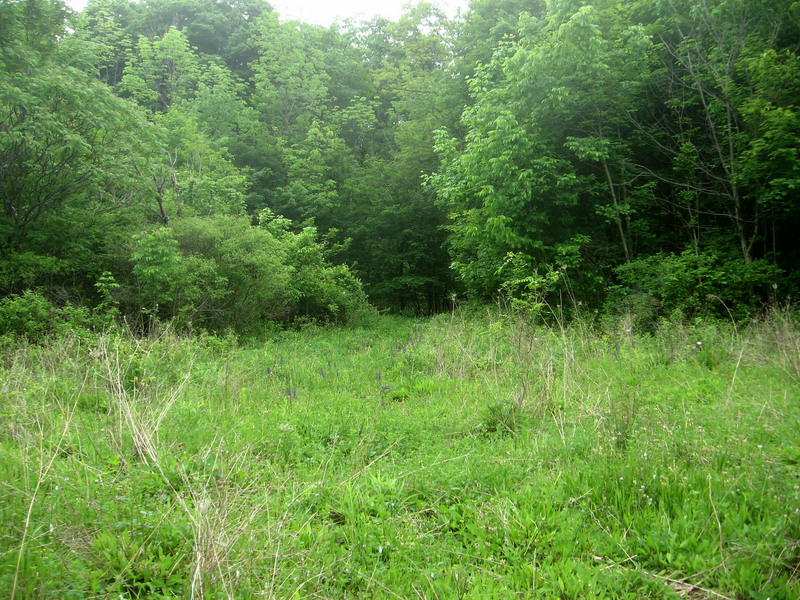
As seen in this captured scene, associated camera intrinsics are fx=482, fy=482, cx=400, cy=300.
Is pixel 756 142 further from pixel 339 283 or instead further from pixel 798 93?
pixel 339 283

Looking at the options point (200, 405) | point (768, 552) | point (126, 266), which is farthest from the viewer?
point (126, 266)

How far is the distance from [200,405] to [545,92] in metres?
11.7

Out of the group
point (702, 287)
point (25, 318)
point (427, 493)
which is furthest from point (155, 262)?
point (702, 287)

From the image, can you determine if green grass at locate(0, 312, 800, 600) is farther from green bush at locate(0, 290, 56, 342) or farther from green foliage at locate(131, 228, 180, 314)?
green foliage at locate(131, 228, 180, 314)

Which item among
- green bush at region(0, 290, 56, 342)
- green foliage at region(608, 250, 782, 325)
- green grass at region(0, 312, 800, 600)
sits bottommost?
green bush at region(0, 290, 56, 342)

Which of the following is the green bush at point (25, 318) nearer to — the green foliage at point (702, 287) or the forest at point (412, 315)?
the forest at point (412, 315)

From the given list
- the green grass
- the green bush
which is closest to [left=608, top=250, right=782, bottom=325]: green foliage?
the green grass

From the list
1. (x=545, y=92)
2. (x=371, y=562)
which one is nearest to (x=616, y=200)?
(x=545, y=92)

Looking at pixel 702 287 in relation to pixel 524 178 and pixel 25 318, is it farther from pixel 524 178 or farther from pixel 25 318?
A: pixel 25 318

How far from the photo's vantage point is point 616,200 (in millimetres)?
12914

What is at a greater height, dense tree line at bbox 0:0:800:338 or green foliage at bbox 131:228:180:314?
dense tree line at bbox 0:0:800:338

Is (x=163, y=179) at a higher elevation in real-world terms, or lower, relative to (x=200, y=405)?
higher

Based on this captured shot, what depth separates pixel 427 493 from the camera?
126 inches

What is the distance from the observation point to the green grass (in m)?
2.23
